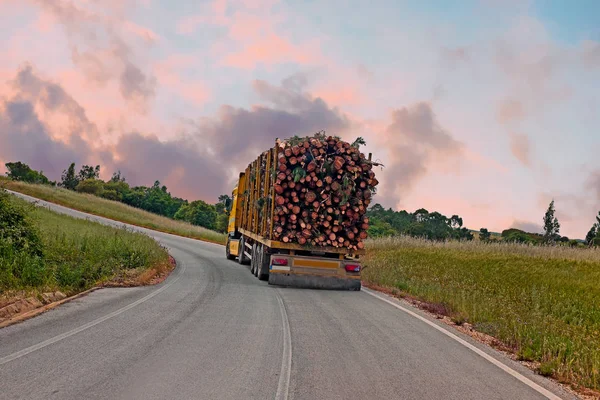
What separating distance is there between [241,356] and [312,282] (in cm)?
804

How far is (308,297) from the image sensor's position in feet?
41.7

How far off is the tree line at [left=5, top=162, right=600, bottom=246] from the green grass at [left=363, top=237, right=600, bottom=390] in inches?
953

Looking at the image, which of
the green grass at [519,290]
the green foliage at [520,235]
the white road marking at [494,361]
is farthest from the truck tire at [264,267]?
the green foliage at [520,235]

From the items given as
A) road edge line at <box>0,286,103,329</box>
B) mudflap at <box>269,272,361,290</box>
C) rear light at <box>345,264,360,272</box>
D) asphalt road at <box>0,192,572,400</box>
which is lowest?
road edge line at <box>0,286,103,329</box>

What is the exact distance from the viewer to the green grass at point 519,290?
8016 mm

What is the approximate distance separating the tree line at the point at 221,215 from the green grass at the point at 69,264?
113 ft

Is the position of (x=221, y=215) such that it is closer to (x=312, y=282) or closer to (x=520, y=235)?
(x=520, y=235)

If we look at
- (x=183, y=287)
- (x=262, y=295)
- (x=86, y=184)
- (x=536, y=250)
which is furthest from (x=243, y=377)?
(x=86, y=184)

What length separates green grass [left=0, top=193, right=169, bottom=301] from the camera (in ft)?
35.3

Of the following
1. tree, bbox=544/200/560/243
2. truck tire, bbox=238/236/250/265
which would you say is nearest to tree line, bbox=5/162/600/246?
tree, bbox=544/200/560/243

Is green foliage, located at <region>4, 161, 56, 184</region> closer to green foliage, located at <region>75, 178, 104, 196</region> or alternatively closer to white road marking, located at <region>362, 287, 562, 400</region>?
green foliage, located at <region>75, 178, 104, 196</region>

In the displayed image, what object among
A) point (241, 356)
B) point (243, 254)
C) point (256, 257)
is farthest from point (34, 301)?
point (243, 254)

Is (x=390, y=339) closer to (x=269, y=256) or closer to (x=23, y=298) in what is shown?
(x=23, y=298)

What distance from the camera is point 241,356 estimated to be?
21.7 feet
